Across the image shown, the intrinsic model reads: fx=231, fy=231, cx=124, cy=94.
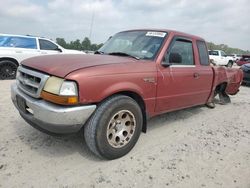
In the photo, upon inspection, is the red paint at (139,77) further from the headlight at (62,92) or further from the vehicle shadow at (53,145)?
the vehicle shadow at (53,145)

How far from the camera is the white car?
8.97 metres

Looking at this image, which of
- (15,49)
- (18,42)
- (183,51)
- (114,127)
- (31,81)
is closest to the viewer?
(31,81)

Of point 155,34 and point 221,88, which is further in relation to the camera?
point 221,88

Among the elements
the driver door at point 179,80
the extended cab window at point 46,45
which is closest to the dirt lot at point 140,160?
the driver door at point 179,80

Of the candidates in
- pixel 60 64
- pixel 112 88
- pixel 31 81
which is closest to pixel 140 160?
pixel 112 88

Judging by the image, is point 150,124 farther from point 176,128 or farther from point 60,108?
point 60,108

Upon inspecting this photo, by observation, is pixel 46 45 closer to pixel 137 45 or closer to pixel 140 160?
pixel 137 45

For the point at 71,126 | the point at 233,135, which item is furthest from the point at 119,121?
the point at 233,135

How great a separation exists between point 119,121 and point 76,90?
2.61 ft

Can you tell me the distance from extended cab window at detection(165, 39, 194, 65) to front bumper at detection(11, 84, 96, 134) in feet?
5.82

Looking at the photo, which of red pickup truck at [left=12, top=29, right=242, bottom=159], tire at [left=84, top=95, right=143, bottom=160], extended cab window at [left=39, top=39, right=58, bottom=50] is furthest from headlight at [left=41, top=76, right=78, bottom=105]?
extended cab window at [left=39, top=39, right=58, bottom=50]

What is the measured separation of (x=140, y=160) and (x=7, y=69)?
7826mm

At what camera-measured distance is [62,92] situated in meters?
2.58

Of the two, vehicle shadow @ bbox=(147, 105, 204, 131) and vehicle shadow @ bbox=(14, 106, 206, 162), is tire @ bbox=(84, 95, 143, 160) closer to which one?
vehicle shadow @ bbox=(14, 106, 206, 162)
